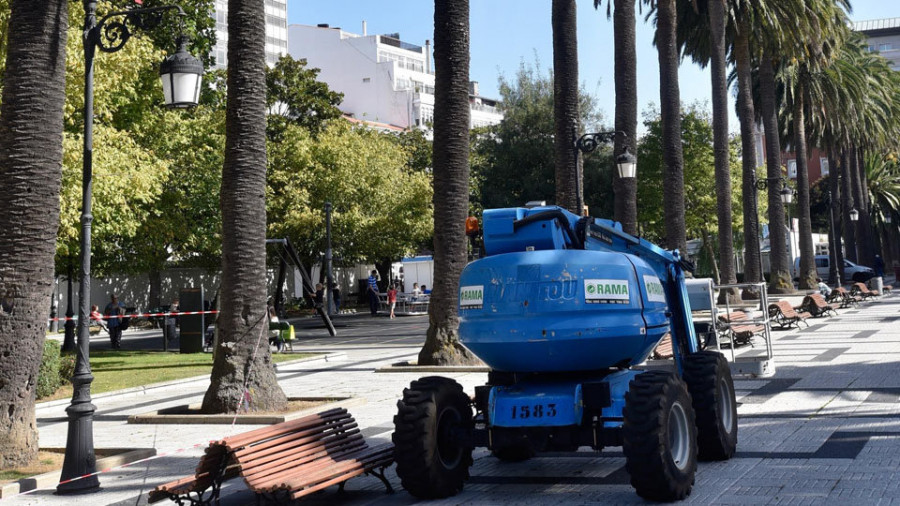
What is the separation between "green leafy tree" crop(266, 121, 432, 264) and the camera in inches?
1779

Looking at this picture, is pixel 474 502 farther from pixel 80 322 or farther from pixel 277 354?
pixel 277 354

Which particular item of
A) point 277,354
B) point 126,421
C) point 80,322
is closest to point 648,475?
point 80,322

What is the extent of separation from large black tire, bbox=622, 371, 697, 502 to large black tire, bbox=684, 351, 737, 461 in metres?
0.95

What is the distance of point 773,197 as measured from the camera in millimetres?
40938

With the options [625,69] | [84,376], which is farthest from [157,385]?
[625,69]

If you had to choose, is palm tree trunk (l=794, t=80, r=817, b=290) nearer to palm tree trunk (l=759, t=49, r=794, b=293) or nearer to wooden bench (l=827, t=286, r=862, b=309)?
palm tree trunk (l=759, t=49, r=794, b=293)

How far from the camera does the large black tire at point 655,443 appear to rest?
6973 millimetres

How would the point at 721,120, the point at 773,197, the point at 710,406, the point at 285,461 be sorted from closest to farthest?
the point at 285,461
the point at 710,406
the point at 721,120
the point at 773,197

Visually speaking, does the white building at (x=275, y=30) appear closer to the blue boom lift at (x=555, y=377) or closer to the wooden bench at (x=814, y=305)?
the wooden bench at (x=814, y=305)

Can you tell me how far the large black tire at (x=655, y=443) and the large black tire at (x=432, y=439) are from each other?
1353 mm

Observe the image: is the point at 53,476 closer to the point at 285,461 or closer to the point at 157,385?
the point at 285,461

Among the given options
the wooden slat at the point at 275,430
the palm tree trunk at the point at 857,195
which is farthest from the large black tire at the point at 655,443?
the palm tree trunk at the point at 857,195

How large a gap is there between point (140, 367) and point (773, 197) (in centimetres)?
2792

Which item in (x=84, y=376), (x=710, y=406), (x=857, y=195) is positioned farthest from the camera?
(x=857, y=195)
